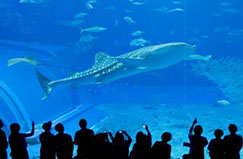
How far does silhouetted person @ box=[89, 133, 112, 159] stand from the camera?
275 cm

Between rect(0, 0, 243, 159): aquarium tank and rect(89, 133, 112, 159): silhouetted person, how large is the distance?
10.1 ft

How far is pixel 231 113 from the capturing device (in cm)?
1246

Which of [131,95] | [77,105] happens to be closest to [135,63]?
[77,105]

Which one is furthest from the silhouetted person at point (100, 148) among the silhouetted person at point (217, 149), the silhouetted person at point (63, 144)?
the silhouetted person at point (217, 149)

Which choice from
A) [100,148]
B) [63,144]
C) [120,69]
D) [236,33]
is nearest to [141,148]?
[100,148]

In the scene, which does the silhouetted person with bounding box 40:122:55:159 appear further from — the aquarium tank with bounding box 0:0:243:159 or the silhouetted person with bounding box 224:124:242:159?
the aquarium tank with bounding box 0:0:243:159

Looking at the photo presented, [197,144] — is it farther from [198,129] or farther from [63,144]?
[63,144]

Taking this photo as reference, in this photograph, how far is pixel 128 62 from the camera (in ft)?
19.4

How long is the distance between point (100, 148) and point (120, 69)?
348cm

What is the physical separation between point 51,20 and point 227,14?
532 inches

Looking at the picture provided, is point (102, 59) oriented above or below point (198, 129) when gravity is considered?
above

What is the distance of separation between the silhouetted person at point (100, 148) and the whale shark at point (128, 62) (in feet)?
10.0

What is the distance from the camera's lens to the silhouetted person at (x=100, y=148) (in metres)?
2.75

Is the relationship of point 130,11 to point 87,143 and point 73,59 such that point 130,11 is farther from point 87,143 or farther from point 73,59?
point 87,143
